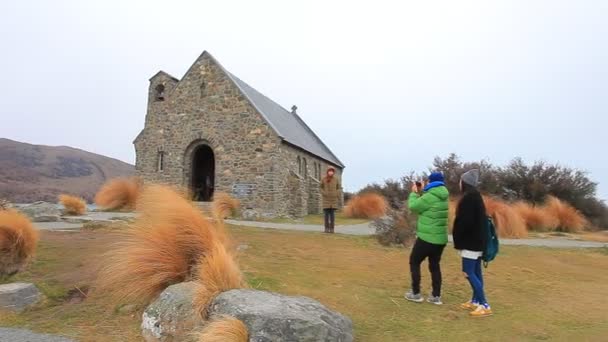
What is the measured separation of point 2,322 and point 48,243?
3698 mm

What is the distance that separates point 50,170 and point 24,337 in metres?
57.6

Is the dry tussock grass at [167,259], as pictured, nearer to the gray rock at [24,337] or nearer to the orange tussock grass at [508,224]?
the gray rock at [24,337]

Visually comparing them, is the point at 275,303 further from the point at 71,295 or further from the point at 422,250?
the point at 71,295

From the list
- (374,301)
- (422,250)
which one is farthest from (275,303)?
(422,250)

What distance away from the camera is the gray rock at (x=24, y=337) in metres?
4.78

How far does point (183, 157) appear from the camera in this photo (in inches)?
865

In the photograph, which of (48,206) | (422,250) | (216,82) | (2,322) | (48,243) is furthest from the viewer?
(216,82)

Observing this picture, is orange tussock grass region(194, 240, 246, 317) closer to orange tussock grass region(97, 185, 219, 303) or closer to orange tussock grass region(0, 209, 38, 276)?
orange tussock grass region(97, 185, 219, 303)

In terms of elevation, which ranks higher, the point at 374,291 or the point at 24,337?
the point at 374,291

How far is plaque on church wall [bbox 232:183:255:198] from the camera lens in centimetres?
2064

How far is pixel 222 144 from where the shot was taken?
69.9 feet

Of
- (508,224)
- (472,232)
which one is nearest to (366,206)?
(508,224)

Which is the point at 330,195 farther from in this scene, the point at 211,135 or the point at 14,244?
the point at 211,135

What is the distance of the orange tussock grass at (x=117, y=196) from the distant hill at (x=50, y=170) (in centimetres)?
2022
